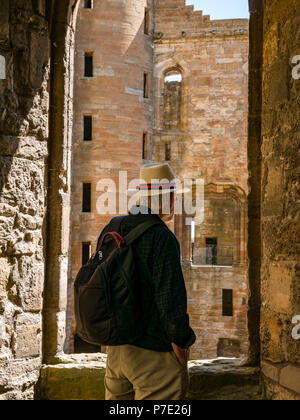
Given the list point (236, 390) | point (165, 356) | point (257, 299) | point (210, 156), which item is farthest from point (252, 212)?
point (210, 156)

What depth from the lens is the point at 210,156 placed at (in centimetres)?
1409

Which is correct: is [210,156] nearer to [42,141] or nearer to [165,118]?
[165,118]

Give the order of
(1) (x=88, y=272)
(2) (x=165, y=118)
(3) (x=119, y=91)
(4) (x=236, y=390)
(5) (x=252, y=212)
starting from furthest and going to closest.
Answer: (2) (x=165, y=118)
(3) (x=119, y=91)
(5) (x=252, y=212)
(4) (x=236, y=390)
(1) (x=88, y=272)

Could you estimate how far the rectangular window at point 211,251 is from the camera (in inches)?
671

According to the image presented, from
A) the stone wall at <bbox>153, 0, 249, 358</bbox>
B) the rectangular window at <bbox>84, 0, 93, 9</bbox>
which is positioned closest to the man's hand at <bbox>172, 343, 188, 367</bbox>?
the rectangular window at <bbox>84, 0, 93, 9</bbox>


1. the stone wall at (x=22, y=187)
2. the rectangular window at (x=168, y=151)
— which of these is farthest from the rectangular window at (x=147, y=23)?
the stone wall at (x=22, y=187)

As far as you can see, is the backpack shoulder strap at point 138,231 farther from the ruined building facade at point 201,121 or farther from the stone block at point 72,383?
the ruined building facade at point 201,121

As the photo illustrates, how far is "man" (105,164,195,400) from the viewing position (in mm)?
1884

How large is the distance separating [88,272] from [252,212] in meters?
1.39

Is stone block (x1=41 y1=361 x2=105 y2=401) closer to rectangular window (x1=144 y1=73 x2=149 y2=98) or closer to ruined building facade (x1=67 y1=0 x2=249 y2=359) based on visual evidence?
ruined building facade (x1=67 y1=0 x2=249 y2=359)

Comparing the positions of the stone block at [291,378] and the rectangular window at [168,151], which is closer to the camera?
the stone block at [291,378]

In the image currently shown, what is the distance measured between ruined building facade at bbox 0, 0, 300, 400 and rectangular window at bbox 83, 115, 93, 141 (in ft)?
27.7

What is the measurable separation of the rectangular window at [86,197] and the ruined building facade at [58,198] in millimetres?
8407

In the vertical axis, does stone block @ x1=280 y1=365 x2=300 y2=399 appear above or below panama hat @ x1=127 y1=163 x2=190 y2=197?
below
